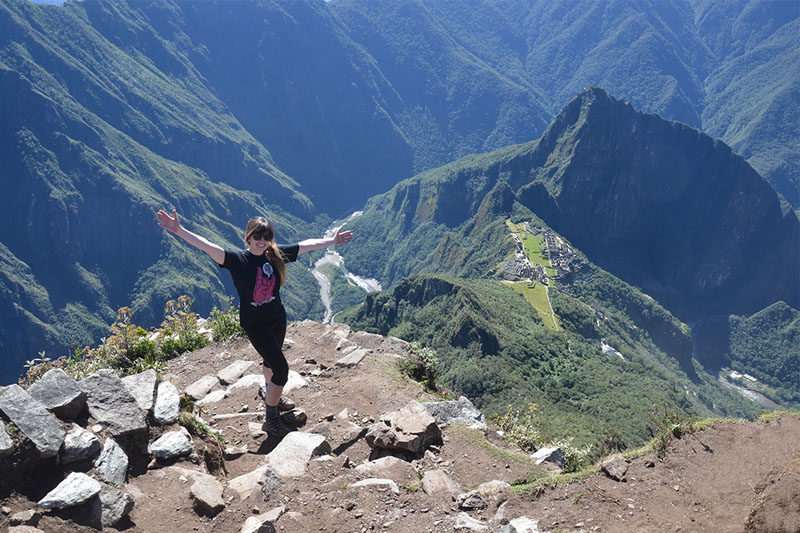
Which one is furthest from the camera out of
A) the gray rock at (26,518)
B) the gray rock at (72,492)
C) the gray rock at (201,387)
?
the gray rock at (201,387)

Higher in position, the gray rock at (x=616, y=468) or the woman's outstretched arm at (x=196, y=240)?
the gray rock at (x=616, y=468)

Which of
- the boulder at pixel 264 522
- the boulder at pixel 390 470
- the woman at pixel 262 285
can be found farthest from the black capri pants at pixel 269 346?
the boulder at pixel 264 522

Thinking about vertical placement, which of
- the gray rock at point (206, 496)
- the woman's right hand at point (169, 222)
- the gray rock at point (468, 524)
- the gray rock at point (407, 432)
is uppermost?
the woman's right hand at point (169, 222)

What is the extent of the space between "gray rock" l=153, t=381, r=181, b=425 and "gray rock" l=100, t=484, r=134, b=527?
1647 millimetres

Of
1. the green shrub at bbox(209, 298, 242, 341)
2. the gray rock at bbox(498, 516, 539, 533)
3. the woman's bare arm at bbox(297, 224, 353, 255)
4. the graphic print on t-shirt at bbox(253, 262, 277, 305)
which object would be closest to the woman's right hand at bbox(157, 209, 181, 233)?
the graphic print on t-shirt at bbox(253, 262, 277, 305)

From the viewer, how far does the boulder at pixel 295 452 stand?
755 centimetres

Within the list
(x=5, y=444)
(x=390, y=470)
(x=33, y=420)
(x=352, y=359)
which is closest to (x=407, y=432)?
(x=390, y=470)

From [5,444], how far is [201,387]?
551 cm

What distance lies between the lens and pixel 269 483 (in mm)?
6973

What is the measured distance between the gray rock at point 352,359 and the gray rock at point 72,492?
6.25 meters

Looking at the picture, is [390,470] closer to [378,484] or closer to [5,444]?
[378,484]

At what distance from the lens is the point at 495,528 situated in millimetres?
6023

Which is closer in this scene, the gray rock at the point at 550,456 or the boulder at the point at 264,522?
the boulder at the point at 264,522

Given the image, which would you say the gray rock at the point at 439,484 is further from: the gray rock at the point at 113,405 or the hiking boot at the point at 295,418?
the gray rock at the point at 113,405
